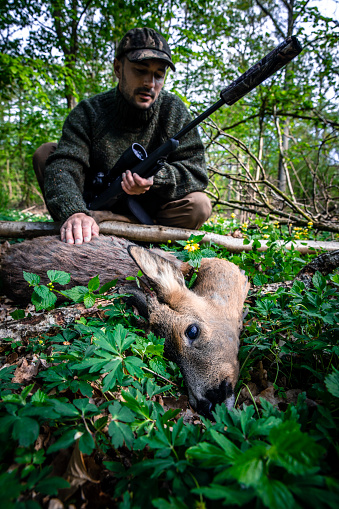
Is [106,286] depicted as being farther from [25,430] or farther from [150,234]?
[150,234]

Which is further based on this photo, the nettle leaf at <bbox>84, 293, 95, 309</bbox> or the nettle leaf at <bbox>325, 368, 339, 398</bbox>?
the nettle leaf at <bbox>84, 293, 95, 309</bbox>

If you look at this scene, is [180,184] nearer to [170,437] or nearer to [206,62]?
[170,437]

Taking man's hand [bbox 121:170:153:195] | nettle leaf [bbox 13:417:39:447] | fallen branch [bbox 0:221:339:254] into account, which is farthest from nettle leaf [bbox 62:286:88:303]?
man's hand [bbox 121:170:153:195]

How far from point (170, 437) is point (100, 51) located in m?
13.3

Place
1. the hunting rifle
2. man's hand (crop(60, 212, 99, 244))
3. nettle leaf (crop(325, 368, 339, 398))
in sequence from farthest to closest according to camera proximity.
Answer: man's hand (crop(60, 212, 99, 244)), the hunting rifle, nettle leaf (crop(325, 368, 339, 398))

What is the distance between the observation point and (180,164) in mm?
4098

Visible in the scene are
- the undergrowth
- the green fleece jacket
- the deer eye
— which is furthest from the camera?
the green fleece jacket

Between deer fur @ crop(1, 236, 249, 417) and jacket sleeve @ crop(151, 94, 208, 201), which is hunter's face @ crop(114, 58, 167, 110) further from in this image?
deer fur @ crop(1, 236, 249, 417)

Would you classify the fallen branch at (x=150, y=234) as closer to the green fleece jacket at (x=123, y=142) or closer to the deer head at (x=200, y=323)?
the green fleece jacket at (x=123, y=142)

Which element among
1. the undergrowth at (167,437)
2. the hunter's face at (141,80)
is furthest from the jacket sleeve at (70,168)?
the undergrowth at (167,437)

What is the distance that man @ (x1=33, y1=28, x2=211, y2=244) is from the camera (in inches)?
142

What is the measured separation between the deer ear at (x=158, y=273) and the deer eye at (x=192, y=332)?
269 mm

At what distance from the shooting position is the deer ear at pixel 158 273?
1965 millimetres

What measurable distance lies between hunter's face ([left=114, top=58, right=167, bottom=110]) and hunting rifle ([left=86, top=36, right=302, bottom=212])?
85 centimetres
